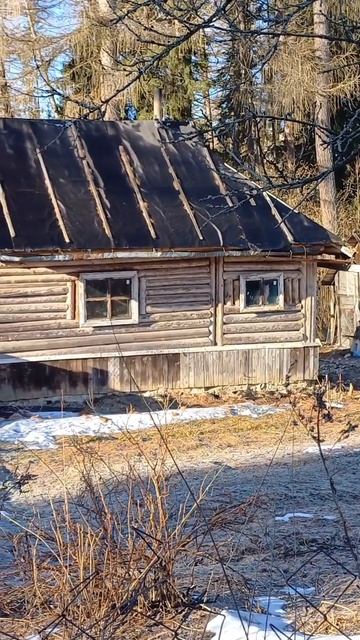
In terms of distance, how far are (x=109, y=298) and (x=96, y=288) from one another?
0.27m

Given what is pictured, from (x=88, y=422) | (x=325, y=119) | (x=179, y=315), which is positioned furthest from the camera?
(x=325, y=119)

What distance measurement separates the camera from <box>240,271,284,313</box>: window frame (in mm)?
13641

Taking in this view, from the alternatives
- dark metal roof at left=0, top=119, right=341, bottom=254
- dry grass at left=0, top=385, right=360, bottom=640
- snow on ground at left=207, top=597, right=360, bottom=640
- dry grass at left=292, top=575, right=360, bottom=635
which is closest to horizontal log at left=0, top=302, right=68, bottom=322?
dark metal roof at left=0, top=119, right=341, bottom=254

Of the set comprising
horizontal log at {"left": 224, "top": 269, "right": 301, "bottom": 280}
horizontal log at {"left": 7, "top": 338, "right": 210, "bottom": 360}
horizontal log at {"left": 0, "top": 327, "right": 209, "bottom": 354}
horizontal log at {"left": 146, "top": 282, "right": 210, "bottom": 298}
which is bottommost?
horizontal log at {"left": 7, "top": 338, "right": 210, "bottom": 360}

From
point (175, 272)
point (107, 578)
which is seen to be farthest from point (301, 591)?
point (175, 272)

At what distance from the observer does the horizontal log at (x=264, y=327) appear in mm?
13641

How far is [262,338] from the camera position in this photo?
45.4ft

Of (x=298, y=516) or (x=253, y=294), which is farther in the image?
(x=253, y=294)

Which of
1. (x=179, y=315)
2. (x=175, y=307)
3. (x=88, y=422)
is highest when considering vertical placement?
(x=175, y=307)

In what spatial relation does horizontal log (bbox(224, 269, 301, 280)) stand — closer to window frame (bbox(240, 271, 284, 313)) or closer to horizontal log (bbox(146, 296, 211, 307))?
window frame (bbox(240, 271, 284, 313))

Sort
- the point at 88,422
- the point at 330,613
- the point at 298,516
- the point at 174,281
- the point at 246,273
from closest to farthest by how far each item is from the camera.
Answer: the point at 330,613, the point at 298,516, the point at 88,422, the point at 174,281, the point at 246,273

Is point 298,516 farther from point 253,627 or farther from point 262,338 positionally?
point 262,338

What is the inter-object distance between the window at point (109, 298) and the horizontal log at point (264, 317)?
1.76 m

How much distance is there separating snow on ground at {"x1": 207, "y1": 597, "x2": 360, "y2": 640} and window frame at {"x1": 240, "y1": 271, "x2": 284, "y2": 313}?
9.71 meters
